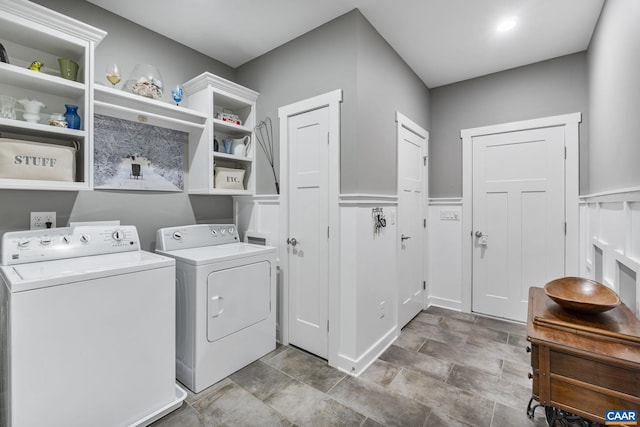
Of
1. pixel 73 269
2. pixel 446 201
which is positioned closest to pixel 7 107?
pixel 73 269

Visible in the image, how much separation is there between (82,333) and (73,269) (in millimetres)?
331

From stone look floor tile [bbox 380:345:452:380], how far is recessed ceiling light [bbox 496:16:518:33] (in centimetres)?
273

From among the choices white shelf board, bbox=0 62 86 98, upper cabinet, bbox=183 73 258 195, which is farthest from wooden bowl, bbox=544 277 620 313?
white shelf board, bbox=0 62 86 98

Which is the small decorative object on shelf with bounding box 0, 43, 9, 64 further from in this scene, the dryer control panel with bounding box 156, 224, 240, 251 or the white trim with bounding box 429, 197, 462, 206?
the white trim with bounding box 429, 197, 462, 206

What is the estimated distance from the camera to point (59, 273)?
1.40 metres

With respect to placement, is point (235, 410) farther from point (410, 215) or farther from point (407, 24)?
point (407, 24)

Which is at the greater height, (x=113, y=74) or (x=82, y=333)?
(x=113, y=74)

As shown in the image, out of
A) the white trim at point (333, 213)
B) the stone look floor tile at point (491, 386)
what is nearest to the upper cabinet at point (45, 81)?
the white trim at point (333, 213)

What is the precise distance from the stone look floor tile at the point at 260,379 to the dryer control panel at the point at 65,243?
1195mm

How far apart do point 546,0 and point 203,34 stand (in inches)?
103

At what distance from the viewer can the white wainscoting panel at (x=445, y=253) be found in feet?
10.9

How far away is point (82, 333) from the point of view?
4.63 ft

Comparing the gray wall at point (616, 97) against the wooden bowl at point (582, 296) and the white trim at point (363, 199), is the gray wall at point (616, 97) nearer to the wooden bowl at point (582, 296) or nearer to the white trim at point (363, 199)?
the wooden bowl at point (582, 296)

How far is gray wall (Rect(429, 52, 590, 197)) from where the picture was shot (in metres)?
2.69
